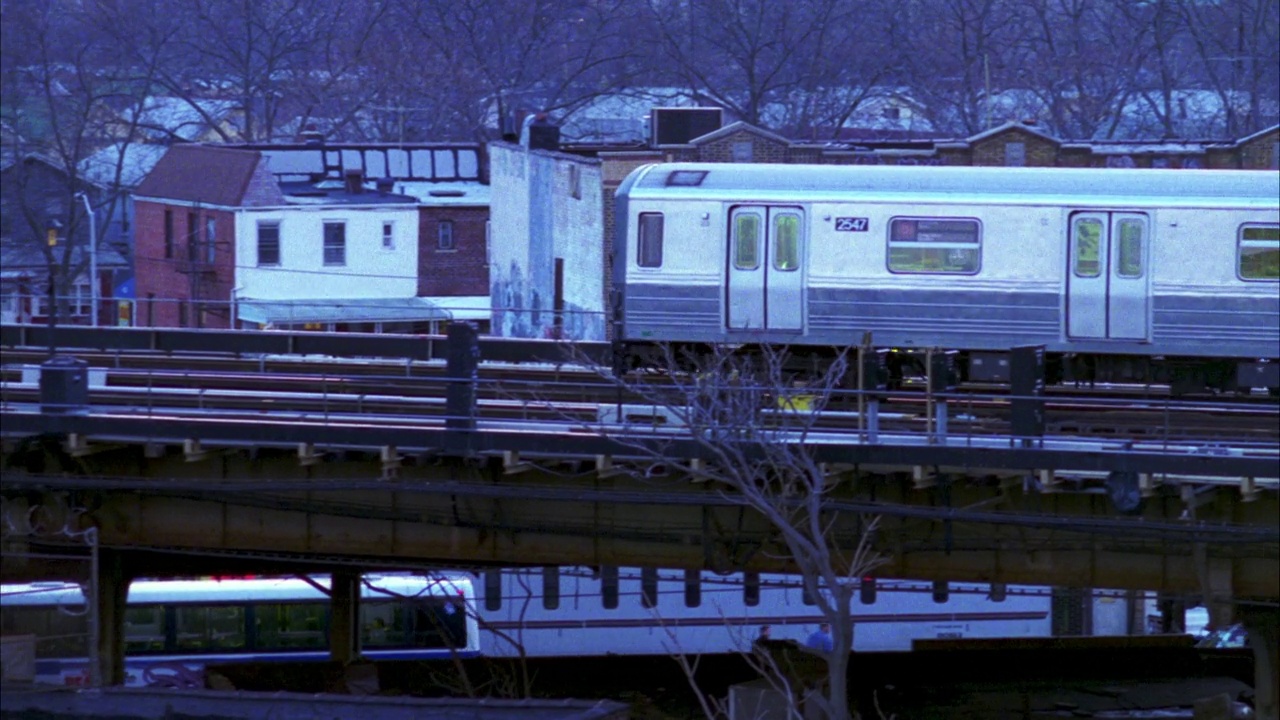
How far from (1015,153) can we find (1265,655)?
15358 mm

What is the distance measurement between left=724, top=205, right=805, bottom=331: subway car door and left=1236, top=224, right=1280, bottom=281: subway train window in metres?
3.83

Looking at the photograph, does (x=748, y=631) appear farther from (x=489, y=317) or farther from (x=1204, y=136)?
(x=1204, y=136)

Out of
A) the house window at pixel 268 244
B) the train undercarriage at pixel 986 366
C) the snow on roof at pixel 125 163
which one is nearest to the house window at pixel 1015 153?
the train undercarriage at pixel 986 366

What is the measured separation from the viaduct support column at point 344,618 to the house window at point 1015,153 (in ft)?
46.5

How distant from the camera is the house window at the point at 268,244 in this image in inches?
1255

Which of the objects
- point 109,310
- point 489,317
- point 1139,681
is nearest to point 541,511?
point 1139,681

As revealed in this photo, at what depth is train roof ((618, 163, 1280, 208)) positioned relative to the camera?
14.1 m

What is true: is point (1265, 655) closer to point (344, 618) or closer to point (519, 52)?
point (344, 618)

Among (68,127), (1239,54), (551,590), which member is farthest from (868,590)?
(1239,54)

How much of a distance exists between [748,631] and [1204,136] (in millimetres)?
25162

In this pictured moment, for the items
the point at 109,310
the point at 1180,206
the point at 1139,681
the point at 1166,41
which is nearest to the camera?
the point at 1180,206

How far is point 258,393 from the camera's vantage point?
578 inches

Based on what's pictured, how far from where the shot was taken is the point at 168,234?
1320 inches

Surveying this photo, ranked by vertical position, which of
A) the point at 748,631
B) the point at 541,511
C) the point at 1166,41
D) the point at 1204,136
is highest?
the point at 1166,41
